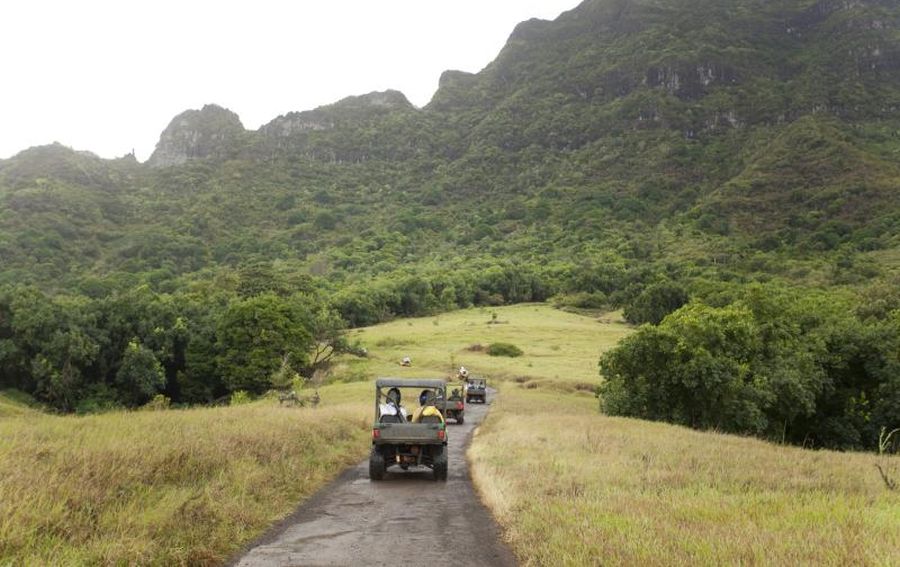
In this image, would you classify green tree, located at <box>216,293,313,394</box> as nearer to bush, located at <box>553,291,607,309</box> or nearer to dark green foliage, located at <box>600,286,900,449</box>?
dark green foliage, located at <box>600,286,900,449</box>

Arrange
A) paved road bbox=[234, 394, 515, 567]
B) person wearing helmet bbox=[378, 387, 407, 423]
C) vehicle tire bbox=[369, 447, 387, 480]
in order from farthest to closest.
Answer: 1. person wearing helmet bbox=[378, 387, 407, 423]
2. vehicle tire bbox=[369, 447, 387, 480]
3. paved road bbox=[234, 394, 515, 567]

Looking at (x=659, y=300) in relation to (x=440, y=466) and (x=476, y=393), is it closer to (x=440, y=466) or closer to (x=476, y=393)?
(x=476, y=393)

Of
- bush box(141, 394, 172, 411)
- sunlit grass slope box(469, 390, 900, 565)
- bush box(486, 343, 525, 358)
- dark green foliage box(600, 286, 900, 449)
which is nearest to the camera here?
sunlit grass slope box(469, 390, 900, 565)

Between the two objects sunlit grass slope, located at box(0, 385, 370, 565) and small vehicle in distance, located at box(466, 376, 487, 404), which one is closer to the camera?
sunlit grass slope, located at box(0, 385, 370, 565)

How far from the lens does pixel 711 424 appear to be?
32719 millimetres

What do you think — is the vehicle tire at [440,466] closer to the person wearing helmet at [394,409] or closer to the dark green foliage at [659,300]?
the person wearing helmet at [394,409]

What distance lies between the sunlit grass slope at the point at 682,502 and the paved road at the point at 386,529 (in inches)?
23.0

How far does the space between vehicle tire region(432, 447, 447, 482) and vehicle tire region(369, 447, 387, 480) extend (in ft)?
4.62

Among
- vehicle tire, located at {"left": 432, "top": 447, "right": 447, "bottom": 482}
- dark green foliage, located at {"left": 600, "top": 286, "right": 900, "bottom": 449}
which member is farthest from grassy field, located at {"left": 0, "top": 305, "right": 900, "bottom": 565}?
dark green foliage, located at {"left": 600, "top": 286, "right": 900, "bottom": 449}

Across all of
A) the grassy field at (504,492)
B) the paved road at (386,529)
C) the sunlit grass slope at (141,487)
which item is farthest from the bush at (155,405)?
the paved road at (386,529)

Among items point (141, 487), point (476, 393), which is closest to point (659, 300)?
point (476, 393)

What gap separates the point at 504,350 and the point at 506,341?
7132 mm

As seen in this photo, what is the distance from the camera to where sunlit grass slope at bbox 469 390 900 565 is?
765cm

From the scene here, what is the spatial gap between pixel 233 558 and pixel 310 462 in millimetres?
7200
